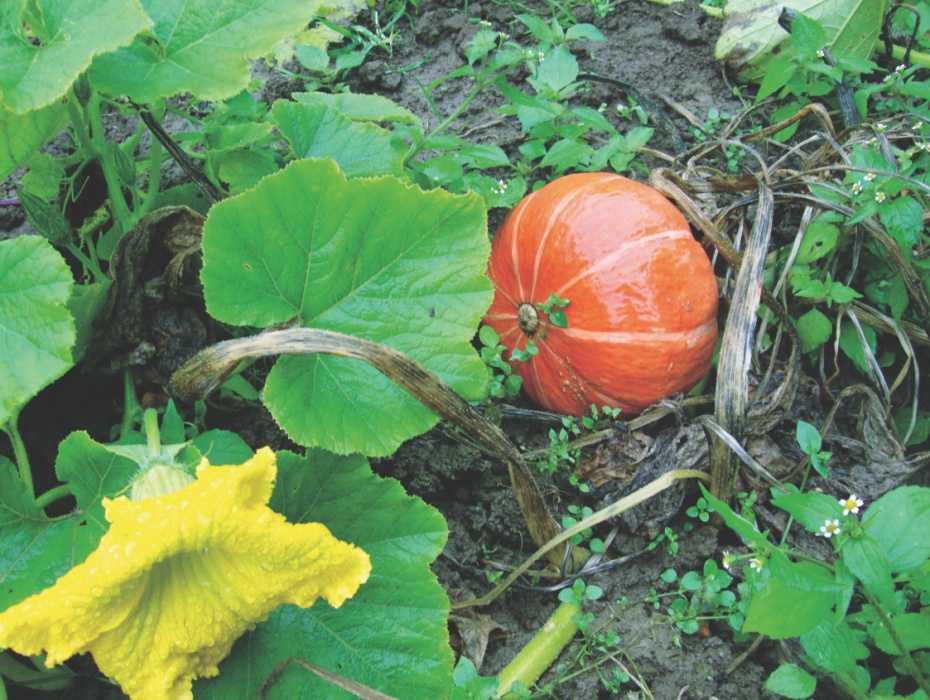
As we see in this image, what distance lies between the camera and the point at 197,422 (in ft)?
5.40

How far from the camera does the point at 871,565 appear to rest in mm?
1075

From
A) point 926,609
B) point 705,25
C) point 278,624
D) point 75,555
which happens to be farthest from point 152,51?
point 705,25

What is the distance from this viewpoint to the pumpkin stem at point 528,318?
6.39 feet

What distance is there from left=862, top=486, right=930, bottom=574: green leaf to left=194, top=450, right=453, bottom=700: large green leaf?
2.63ft

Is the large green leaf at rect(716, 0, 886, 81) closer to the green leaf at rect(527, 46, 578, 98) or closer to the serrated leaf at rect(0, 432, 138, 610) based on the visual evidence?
the green leaf at rect(527, 46, 578, 98)

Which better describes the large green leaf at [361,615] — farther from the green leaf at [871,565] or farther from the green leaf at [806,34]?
the green leaf at [806,34]

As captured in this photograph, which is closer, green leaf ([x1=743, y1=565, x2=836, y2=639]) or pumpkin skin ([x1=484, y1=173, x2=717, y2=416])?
green leaf ([x1=743, y1=565, x2=836, y2=639])

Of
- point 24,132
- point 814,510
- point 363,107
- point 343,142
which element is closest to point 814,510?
point 814,510

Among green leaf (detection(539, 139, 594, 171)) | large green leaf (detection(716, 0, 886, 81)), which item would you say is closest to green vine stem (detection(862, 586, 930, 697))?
green leaf (detection(539, 139, 594, 171))

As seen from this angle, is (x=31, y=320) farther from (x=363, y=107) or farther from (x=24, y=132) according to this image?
(x=363, y=107)

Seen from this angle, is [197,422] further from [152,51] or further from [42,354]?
[152,51]

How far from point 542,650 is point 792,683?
0.51 meters

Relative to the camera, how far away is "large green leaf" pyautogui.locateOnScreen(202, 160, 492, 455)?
1286mm

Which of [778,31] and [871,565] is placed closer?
[871,565]
